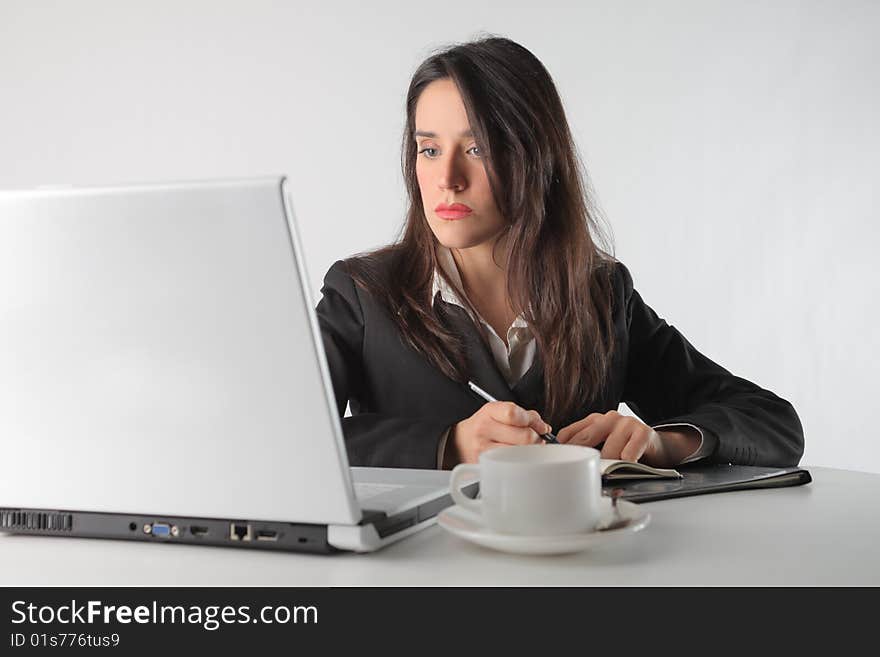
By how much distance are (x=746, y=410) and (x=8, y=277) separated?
978 mm

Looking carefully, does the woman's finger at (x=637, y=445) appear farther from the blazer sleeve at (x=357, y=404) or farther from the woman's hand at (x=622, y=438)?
the blazer sleeve at (x=357, y=404)

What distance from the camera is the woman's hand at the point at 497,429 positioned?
1.07 m

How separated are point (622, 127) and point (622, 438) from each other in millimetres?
2359

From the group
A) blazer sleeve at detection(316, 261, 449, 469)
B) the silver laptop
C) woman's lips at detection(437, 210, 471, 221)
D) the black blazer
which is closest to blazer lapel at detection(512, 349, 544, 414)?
the black blazer

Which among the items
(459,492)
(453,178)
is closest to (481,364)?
(453,178)

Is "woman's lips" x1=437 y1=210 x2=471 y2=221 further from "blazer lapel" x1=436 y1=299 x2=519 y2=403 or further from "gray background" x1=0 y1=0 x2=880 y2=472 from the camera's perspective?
"gray background" x1=0 y1=0 x2=880 y2=472

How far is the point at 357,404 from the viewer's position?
165cm

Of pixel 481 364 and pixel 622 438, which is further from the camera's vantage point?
pixel 481 364

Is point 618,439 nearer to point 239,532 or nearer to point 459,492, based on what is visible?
point 459,492

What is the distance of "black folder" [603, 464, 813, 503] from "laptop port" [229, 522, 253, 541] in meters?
0.41

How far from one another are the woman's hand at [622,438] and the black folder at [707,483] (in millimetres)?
47

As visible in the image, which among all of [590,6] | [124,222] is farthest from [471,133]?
[590,6]

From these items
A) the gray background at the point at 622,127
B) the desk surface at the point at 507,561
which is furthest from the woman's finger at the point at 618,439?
the gray background at the point at 622,127

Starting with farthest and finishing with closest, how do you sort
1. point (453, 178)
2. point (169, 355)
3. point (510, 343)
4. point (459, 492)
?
1. point (510, 343)
2. point (453, 178)
3. point (459, 492)
4. point (169, 355)
